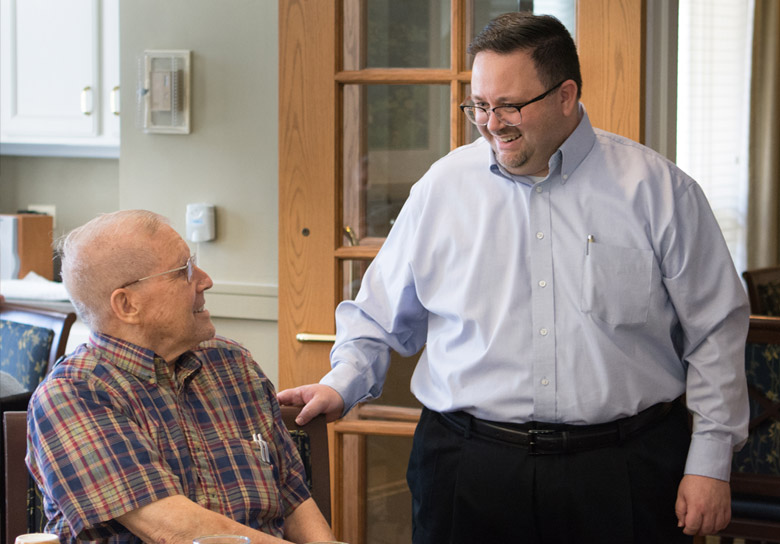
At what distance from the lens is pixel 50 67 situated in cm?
383

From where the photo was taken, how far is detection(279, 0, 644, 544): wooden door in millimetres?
2338

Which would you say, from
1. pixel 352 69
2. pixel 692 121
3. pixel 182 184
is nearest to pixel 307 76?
pixel 352 69

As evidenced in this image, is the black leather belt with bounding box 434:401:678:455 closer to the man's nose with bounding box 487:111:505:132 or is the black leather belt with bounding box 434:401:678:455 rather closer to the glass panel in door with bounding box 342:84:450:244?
the man's nose with bounding box 487:111:505:132

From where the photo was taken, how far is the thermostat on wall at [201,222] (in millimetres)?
2801

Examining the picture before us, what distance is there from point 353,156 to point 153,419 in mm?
1189

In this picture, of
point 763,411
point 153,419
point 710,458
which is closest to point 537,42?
point 710,458

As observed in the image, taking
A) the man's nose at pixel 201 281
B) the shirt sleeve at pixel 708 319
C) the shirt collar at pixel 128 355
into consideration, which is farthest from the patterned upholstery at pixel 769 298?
the shirt collar at pixel 128 355

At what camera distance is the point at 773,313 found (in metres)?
3.51

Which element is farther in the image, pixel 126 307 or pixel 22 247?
pixel 22 247

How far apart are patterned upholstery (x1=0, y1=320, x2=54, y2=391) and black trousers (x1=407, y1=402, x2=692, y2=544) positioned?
136 centimetres

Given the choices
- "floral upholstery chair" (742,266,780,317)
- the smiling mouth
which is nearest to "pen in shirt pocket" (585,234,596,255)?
the smiling mouth

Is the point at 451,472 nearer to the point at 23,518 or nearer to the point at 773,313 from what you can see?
the point at 23,518

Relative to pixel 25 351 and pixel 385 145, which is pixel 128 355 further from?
pixel 25 351

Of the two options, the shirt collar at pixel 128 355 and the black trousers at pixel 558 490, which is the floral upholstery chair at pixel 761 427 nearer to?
the black trousers at pixel 558 490
